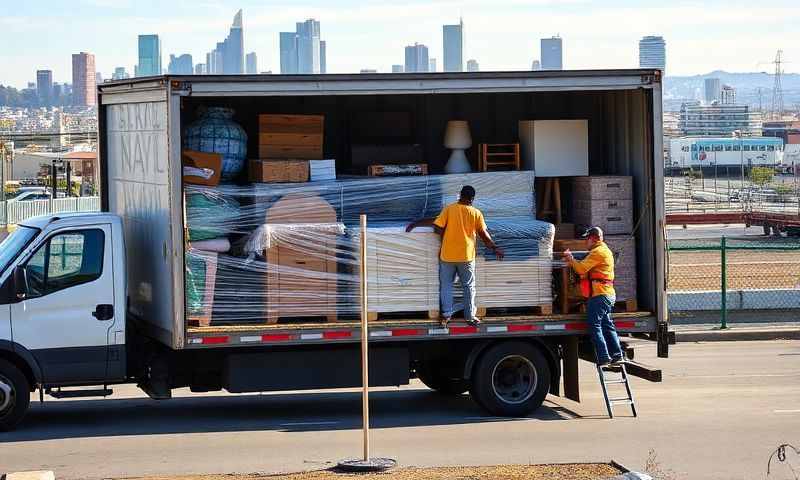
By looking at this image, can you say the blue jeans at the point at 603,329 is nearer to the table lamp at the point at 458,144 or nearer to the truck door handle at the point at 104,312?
the table lamp at the point at 458,144

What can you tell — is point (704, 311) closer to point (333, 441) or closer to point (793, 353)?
point (793, 353)

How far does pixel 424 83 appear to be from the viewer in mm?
12961

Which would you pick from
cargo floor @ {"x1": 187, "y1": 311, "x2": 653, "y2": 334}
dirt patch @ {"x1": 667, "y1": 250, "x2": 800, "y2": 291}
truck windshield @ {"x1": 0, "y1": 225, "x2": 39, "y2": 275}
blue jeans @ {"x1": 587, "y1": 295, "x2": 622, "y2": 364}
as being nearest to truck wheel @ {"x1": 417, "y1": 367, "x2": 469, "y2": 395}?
cargo floor @ {"x1": 187, "y1": 311, "x2": 653, "y2": 334}

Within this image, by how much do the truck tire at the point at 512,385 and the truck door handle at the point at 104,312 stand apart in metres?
3.86

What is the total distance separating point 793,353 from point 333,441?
9789 mm

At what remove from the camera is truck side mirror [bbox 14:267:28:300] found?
40.5 feet

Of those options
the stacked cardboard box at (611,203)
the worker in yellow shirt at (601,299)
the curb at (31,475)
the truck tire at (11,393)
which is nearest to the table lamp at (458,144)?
the stacked cardboard box at (611,203)

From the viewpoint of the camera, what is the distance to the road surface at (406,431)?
36.4 ft

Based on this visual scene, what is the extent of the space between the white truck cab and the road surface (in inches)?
23.2

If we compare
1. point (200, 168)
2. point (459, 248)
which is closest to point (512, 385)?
point (459, 248)

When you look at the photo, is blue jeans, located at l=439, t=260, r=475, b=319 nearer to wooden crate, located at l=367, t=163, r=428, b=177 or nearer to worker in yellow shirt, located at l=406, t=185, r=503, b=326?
worker in yellow shirt, located at l=406, t=185, r=503, b=326

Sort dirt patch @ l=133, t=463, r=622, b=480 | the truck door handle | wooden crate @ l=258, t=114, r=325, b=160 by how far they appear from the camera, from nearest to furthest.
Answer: dirt patch @ l=133, t=463, r=622, b=480 → the truck door handle → wooden crate @ l=258, t=114, r=325, b=160

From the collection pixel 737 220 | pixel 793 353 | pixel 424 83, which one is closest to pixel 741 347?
pixel 793 353

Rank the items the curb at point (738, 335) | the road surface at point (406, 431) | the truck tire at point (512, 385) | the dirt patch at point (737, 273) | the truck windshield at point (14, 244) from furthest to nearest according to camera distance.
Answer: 1. the dirt patch at point (737, 273)
2. the curb at point (738, 335)
3. the truck tire at point (512, 385)
4. the truck windshield at point (14, 244)
5. the road surface at point (406, 431)
